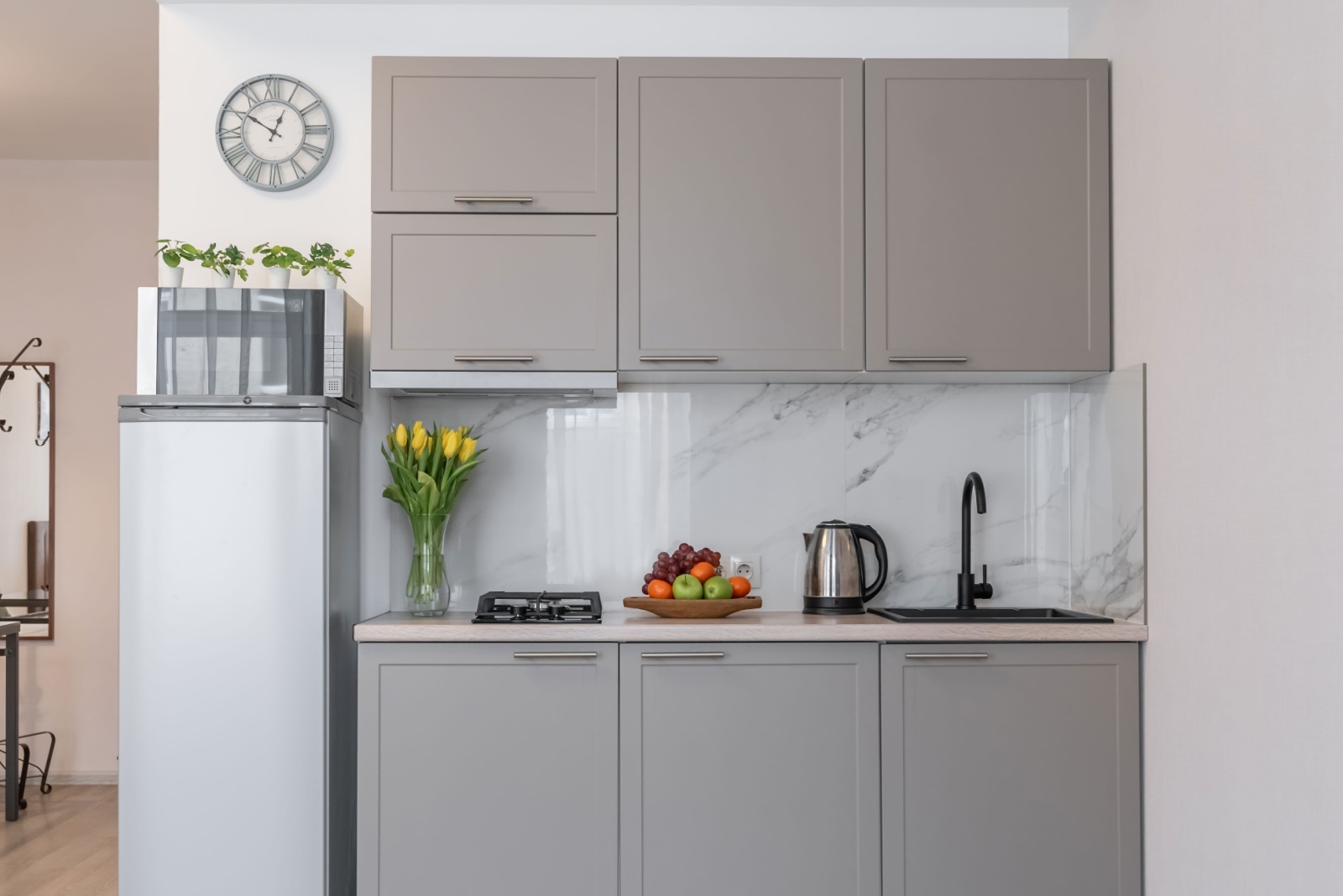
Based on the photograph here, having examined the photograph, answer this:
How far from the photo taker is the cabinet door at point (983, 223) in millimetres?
2660

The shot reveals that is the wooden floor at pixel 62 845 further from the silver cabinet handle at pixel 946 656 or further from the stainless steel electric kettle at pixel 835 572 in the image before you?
the silver cabinet handle at pixel 946 656

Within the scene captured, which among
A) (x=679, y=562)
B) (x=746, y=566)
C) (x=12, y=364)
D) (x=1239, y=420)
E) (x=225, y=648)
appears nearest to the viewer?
(x=1239, y=420)

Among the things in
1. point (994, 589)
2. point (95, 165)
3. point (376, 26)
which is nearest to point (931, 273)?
point (994, 589)

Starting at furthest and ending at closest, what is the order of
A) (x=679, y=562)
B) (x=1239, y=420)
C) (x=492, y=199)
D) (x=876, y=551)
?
(x=876, y=551) → (x=679, y=562) → (x=492, y=199) → (x=1239, y=420)

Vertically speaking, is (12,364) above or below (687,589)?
above

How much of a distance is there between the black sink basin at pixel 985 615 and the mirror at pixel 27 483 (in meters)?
3.95

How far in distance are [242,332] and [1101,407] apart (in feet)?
7.30

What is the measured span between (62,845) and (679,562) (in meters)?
2.83

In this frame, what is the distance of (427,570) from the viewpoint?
2703mm

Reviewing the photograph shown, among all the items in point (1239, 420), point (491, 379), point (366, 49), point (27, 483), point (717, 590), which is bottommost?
point (717, 590)

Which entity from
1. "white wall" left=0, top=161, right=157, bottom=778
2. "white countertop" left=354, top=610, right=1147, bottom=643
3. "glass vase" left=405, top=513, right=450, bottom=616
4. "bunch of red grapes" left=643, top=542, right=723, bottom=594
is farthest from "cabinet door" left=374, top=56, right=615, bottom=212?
"white wall" left=0, top=161, right=157, bottom=778

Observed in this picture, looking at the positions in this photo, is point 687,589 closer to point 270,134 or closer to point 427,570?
point 427,570

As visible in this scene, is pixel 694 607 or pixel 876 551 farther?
pixel 876 551

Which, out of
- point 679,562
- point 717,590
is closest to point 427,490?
point 679,562
